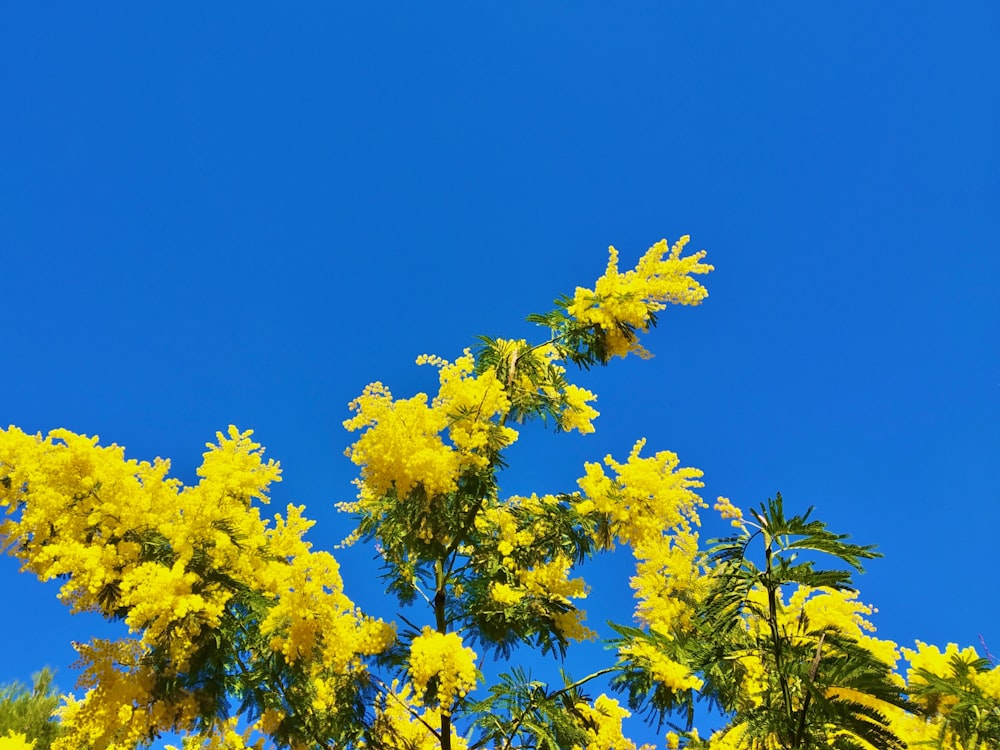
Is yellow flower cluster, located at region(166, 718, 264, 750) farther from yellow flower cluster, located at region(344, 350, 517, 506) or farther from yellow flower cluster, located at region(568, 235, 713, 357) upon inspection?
yellow flower cluster, located at region(568, 235, 713, 357)

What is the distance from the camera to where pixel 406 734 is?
7.16 m

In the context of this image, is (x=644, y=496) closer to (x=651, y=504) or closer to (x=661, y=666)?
(x=651, y=504)

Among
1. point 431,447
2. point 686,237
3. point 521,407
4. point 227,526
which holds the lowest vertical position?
point 227,526

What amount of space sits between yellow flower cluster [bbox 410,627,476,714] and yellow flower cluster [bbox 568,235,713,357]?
3.85 metres

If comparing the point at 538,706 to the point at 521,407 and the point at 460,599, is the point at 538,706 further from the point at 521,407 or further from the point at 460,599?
the point at 521,407

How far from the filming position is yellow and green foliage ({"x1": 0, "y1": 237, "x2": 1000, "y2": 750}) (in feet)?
18.2

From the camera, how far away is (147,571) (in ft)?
18.0

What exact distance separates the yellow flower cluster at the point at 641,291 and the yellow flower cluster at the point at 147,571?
4.02 meters

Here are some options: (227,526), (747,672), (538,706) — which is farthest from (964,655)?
(227,526)

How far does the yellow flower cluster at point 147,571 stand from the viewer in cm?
552

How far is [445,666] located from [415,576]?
6.62 ft

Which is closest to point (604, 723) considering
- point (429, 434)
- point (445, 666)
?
Result: point (445, 666)

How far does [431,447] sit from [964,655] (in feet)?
20.5

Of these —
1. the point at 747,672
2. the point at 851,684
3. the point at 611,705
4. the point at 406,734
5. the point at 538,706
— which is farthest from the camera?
the point at 406,734
